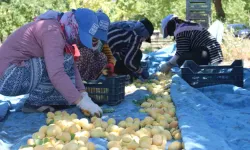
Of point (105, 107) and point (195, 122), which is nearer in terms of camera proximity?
point (195, 122)

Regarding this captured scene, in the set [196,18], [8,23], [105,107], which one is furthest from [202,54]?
[8,23]

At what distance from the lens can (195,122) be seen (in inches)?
95.1

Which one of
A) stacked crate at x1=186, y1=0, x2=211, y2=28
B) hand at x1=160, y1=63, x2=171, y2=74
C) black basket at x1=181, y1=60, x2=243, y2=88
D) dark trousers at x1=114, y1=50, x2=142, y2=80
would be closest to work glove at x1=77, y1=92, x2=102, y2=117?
black basket at x1=181, y1=60, x2=243, y2=88

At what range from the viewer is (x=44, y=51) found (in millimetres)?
2932

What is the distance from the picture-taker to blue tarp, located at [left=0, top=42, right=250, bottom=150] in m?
2.17

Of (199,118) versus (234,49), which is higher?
(199,118)

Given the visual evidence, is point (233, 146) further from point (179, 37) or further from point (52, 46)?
point (179, 37)

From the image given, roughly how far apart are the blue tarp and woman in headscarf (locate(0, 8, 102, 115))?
9.3 inches

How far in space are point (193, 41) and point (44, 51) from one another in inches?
117

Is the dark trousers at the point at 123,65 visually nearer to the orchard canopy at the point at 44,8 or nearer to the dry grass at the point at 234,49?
the dry grass at the point at 234,49

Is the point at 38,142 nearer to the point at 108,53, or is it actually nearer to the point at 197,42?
the point at 108,53

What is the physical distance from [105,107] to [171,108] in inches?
24.1

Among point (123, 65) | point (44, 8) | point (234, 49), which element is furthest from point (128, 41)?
point (44, 8)

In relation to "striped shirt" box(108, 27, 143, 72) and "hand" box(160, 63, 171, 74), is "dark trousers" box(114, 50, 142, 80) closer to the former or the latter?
"striped shirt" box(108, 27, 143, 72)
